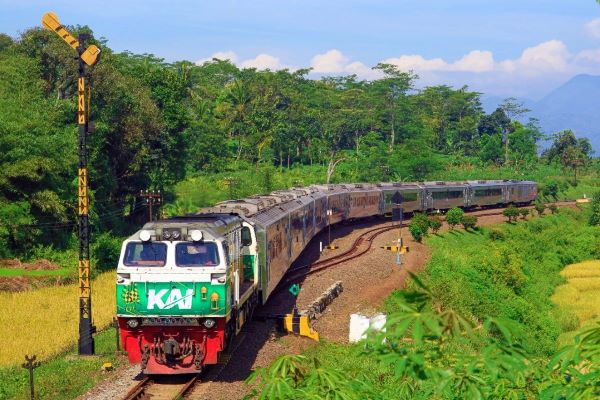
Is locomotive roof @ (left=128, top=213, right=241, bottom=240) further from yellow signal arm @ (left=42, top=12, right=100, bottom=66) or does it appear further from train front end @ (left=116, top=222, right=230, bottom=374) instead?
yellow signal arm @ (left=42, top=12, right=100, bottom=66)

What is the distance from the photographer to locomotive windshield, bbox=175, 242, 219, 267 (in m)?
15.2

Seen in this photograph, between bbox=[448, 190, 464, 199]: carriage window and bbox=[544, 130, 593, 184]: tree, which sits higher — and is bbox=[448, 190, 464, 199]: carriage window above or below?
below

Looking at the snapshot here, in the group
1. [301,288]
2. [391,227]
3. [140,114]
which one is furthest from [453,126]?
[301,288]

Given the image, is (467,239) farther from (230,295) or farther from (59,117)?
(230,295)

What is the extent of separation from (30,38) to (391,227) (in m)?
27.8

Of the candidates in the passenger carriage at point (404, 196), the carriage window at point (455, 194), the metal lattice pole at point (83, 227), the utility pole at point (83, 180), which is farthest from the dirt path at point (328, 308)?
the carriage window at point (455, 194)

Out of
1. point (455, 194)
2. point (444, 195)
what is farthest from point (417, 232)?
point (455, 194)

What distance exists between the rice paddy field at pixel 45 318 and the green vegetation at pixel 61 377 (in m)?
1.71

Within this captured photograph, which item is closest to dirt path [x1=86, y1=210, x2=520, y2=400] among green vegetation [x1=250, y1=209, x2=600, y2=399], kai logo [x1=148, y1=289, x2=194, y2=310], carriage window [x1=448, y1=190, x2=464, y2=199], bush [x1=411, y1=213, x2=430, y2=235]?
bush [x1=411, y1=213, x2=430, y2=235]

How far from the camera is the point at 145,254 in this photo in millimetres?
15266

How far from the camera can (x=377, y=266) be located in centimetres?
3462

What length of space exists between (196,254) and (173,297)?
3.44 ft

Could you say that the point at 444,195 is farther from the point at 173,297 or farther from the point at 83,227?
the point at 173,297

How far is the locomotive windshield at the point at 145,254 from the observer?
15148 millimetres
